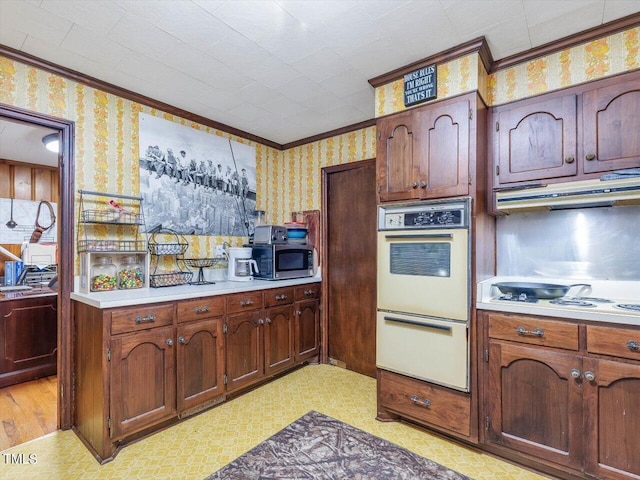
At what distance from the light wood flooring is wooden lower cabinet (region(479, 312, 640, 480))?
2954mm

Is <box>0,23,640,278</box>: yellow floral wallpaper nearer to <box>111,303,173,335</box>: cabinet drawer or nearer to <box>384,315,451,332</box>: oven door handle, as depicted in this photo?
<box>111,303,173,335</box>: cabinet drawer

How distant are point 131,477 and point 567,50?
351cm

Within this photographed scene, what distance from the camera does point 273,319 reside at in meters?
2.96

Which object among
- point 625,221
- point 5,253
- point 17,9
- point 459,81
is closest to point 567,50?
point 459,81

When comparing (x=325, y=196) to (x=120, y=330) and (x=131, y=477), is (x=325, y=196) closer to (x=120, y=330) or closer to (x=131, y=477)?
(x=120, y=330)

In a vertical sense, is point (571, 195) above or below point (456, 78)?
below

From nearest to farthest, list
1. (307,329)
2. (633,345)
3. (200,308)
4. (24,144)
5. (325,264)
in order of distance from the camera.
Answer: (633,345)
(200,308)
(307,329)
(325,264)
(24,144)

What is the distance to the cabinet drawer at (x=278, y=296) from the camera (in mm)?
2892

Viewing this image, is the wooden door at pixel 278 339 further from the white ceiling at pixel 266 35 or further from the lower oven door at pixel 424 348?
the white ceiling at pixel 266 35

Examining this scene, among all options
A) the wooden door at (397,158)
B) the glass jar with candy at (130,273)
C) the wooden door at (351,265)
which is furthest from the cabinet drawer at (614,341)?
the glass jar with candy at (130,273)

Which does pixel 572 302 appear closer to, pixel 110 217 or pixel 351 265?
pixel 351 265

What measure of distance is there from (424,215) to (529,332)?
893 mm

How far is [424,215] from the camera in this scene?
2.14 m

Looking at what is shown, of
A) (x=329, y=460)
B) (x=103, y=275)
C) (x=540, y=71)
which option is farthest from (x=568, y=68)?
(x=103, y=275)
